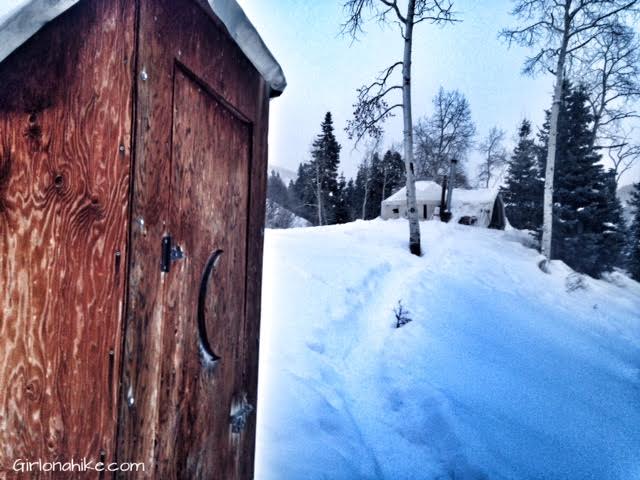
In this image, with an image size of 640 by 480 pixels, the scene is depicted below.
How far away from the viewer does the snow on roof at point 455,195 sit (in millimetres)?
21375

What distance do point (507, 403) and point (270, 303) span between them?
287 centimetres

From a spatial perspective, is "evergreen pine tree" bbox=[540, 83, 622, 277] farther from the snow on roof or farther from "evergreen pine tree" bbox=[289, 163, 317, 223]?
"evergreen pine tree" bbox=[289, 163, 317, 223]

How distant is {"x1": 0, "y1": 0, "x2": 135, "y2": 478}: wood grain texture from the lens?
90 centimetres

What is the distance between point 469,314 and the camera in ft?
15.3

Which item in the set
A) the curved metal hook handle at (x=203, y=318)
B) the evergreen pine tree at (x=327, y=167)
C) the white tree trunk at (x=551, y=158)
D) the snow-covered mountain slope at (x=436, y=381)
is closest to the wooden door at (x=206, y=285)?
the curved metal hook handle at (x=203, y=318)

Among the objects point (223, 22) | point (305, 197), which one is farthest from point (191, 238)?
point (305, 197)

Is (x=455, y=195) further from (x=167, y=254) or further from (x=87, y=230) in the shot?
(x=87, y=230)

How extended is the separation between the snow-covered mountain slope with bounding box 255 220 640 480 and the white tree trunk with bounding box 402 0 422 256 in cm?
241

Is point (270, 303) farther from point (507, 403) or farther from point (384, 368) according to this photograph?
point (507, 403)

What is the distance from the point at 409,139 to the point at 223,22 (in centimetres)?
830

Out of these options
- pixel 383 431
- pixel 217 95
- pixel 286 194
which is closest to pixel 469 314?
pixel 383 431

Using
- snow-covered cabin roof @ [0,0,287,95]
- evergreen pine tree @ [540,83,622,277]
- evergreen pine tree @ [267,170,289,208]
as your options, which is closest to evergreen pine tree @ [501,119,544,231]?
evergreen pine tree @ [540,83,622,277]

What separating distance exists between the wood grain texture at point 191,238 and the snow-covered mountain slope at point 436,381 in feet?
3.56

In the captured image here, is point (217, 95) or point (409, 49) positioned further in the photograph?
point (409, 49)
